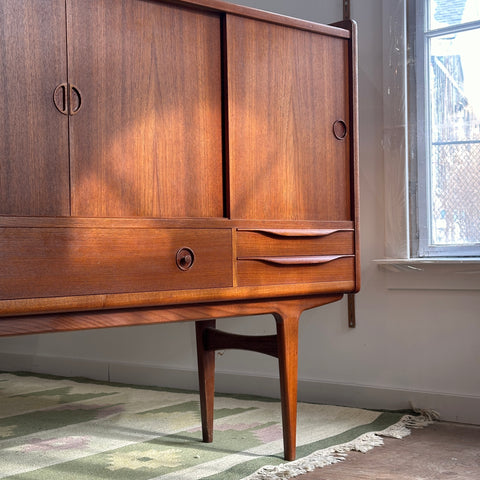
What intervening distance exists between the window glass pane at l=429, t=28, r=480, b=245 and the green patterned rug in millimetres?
671

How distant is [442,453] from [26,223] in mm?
1354

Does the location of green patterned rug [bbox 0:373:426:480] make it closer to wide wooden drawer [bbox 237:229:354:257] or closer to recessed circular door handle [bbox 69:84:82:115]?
wide wooden drawer [bbox 237:229:354:257]

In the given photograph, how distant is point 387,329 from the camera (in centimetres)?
273

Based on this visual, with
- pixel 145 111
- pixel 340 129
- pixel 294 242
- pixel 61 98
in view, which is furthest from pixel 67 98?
pixel 340 129

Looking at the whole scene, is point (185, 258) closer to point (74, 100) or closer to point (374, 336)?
point (74, 100)

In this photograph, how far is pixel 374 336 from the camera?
2760 millimetres

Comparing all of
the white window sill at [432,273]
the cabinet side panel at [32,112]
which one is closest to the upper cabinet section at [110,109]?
the cabinet side panel at [32,112]

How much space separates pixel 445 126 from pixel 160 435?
4.59ft

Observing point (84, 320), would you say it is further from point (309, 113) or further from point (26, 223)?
point (309, 113)

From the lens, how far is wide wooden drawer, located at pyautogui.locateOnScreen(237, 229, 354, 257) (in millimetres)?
1919

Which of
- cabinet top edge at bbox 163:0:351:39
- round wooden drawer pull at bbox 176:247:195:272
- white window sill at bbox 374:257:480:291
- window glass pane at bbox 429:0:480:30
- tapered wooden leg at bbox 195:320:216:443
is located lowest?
tapered wooden leg at bbox 195:320:216:443

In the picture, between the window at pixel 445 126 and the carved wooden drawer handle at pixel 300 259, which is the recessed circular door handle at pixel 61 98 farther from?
the window at pixel 445 126

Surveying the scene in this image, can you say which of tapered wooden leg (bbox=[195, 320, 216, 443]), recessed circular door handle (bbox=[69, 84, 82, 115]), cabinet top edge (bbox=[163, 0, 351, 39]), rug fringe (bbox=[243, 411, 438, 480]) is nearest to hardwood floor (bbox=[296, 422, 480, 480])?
rug fringe (bbox=[243, 411, 438, 480])

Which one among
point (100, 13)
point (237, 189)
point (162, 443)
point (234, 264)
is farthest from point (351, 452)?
point (100, 13)
